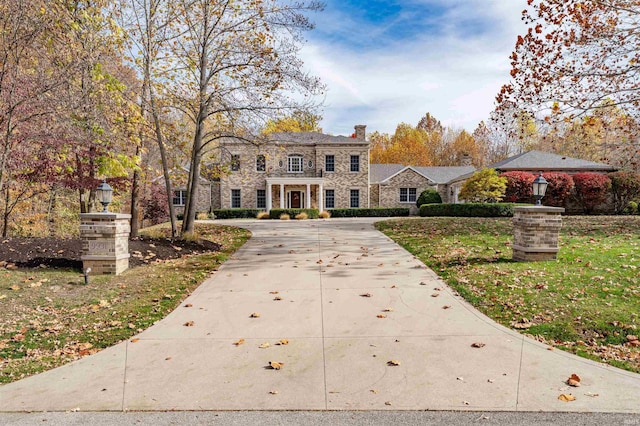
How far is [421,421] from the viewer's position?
10.7 ft

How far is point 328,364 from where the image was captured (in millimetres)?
4293

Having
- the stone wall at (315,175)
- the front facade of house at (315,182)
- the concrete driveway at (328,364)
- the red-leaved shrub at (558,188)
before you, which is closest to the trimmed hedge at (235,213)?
the front facade of house at (315,182)

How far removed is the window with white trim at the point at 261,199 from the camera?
32.0m

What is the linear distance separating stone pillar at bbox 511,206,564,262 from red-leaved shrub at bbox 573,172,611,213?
21.7 meters

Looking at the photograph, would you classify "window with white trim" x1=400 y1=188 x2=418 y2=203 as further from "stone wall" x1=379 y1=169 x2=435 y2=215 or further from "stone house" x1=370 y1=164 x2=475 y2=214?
"stone wall" x1=379 y1=169 x2=435 y2=215

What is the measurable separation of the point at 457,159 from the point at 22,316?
5434 cm

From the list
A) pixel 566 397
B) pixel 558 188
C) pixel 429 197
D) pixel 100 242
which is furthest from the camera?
pixel 429 197

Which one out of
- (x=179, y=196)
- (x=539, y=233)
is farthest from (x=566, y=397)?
(x=179, y=196)

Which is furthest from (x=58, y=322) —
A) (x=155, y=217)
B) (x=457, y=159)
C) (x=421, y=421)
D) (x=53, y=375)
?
(x=457, y=159)

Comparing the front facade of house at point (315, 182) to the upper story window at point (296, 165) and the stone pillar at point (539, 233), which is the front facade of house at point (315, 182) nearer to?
the upper story window at point (296, 165)

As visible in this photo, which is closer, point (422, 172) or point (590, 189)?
point (590, 189)

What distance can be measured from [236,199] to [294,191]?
180 inches

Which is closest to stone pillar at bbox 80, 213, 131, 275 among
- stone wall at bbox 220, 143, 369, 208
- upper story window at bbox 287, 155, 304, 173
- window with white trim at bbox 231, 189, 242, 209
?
stone wall at bbox 220, 143, 369, 208

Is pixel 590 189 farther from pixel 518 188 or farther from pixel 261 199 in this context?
pixel 261 199
